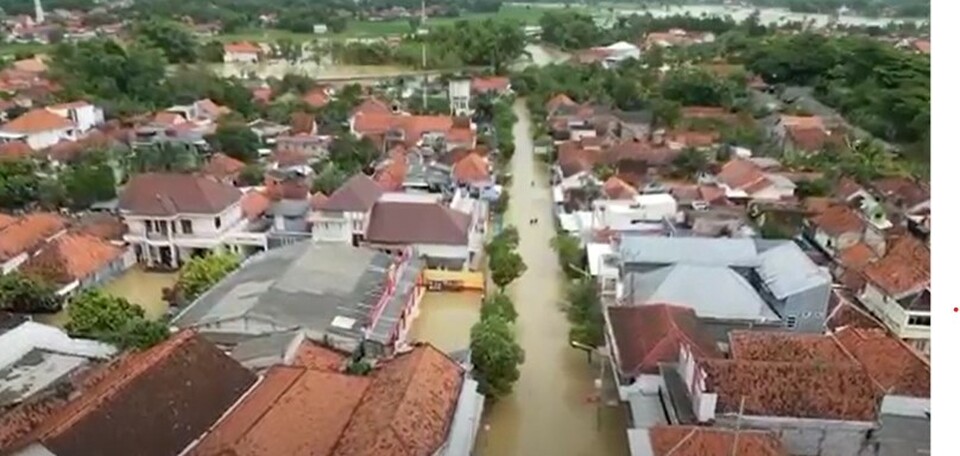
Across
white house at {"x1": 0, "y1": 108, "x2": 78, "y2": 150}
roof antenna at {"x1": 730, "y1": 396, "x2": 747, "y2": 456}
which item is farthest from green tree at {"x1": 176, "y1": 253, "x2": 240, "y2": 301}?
white house at {"x1": 0, "y1": 108, "x2": 78, "y2": 150}

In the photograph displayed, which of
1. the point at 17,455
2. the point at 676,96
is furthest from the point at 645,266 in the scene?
the point at 676,96

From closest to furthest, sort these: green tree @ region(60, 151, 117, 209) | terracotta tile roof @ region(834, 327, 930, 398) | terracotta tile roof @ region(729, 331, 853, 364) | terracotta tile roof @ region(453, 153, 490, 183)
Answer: terracotta tile roof @ region(834, 327, 930, 398), terracotta tile roof @ region(729, 331, 853, 364), green tree @ region(60, 151, 117, 209), terracotta tile roof @ region(453, 153, 490, 183)

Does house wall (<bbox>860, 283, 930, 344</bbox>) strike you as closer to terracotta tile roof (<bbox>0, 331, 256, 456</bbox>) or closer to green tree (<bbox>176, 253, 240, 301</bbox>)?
terracotta tile roof (<bbox>0, 331, 256, 456</bbox>)

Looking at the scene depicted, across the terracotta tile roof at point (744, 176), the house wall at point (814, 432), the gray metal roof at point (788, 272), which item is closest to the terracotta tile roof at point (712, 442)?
the house wall at point (814, 432)

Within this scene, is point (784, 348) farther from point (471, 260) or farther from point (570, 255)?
point (471, 260)

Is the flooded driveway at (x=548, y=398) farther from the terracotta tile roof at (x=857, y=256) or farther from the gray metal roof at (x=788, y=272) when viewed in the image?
the terracotta tile roof at (x=857, y=256)
